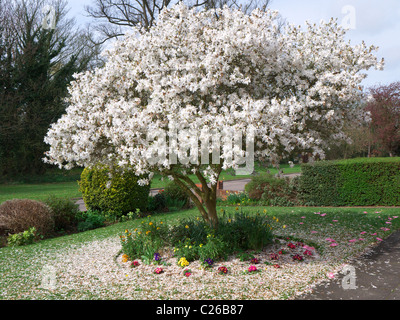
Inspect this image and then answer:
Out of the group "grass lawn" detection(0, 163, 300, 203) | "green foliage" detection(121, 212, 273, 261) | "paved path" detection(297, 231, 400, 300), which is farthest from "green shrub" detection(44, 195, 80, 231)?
"paved path" detection(297, 231, 400, 300)

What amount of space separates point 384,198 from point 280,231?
212 inches

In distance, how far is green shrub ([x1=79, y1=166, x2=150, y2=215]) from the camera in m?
10.5

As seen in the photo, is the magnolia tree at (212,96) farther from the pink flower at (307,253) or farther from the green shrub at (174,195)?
the green shrub at (174,195)

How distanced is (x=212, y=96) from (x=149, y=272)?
2781mm

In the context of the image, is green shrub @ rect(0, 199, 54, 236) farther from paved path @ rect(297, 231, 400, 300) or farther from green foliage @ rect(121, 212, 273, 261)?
paved path @ rect(297, 231, 400, 300)

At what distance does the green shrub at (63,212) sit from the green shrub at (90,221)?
279 mm

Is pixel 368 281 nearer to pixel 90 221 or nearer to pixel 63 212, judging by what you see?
pixel 90 221

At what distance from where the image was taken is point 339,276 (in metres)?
5.14

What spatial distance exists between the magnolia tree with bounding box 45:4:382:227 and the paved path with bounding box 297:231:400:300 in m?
1.86

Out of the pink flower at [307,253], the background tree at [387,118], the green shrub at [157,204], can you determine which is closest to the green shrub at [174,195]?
the green shrub at [157,204]

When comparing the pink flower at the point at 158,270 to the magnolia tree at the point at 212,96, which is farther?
the pink flower at the point at 158,270

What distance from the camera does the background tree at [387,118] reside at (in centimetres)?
2725

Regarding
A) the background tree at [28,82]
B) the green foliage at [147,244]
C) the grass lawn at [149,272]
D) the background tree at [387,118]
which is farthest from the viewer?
the background tree at [387,118]

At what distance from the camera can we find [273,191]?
1312 cm
